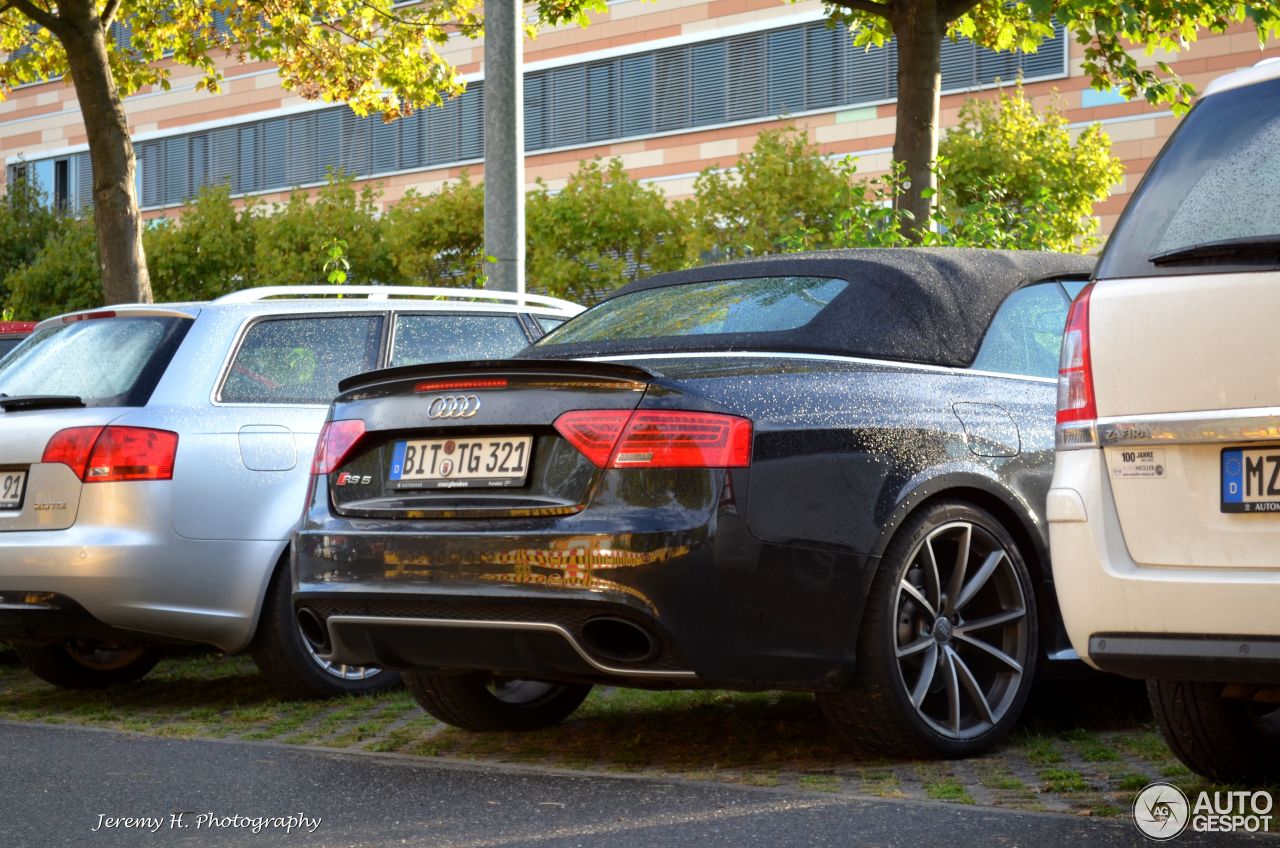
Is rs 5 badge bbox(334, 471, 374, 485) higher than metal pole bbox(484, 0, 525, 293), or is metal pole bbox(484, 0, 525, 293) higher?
metal pole bbox(484, 0, 525, 293)

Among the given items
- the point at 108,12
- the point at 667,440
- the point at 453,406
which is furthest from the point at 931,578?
the point at 108,12

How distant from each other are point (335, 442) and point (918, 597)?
72.9 inches

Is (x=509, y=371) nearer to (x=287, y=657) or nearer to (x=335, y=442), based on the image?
(x=335, y=442)

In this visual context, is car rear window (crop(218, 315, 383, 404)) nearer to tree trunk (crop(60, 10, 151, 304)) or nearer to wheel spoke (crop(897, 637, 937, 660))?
wheel spoke (crop(897, 637, 937, 660))

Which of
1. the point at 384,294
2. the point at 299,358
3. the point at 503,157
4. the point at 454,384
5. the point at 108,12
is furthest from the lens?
the point at 108,12

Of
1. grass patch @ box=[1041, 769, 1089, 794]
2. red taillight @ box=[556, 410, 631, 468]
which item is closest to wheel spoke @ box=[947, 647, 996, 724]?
grass patch @ box=[1041, 769, 1089, 794]

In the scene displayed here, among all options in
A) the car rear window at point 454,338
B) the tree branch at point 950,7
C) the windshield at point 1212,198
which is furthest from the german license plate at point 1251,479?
the tree branch at point 950,7

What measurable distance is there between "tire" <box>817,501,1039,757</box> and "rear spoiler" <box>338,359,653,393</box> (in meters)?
0.94

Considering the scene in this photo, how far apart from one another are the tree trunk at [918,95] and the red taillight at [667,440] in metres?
7.72

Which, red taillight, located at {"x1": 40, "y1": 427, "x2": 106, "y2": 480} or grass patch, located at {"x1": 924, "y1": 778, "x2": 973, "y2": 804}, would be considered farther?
red taillight, located at {"x1": 40, "y1": 427, "x2": 106, "y2": 480}

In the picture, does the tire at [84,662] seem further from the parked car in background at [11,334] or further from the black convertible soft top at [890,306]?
the black convertible soft top at [890,306]

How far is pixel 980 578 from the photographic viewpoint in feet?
18.9

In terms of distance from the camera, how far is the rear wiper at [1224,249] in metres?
3.98

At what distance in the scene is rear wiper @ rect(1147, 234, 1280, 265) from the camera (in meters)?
3.98
